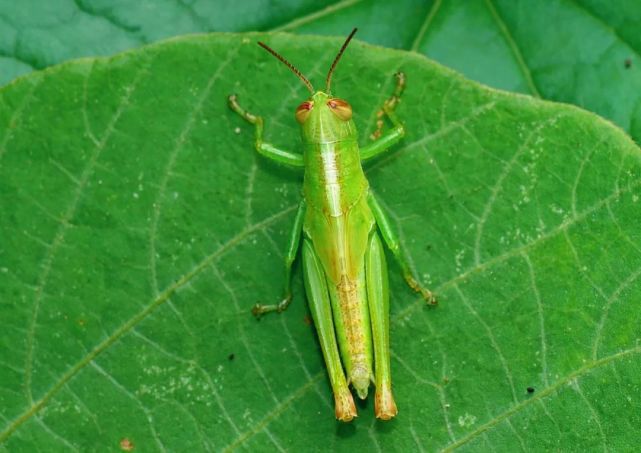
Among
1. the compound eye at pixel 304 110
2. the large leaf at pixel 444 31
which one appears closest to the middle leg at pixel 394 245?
the compound eye at pixel 304 110

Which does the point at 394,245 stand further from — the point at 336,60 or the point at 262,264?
the point at 336,60

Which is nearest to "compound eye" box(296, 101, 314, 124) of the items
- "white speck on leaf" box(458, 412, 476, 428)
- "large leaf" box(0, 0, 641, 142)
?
"large leaf" box(0, 0, 641, 142)

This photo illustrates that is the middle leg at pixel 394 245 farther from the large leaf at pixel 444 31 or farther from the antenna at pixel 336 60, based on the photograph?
the large leaf at pixel 444 31

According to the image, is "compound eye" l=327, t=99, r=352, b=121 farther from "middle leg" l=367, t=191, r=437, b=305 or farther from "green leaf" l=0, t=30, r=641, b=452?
"middle leg" l=367, t=191, r=437, b=305

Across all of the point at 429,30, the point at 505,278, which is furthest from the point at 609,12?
the point at 505,278

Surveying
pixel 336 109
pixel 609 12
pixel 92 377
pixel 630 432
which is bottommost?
pixel 92 377

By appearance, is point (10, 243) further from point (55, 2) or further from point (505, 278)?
point (505, 278)
